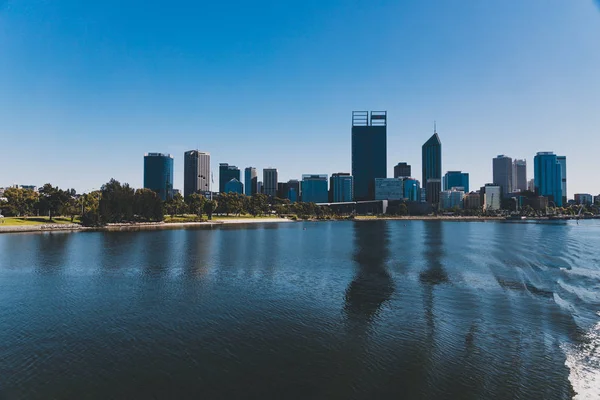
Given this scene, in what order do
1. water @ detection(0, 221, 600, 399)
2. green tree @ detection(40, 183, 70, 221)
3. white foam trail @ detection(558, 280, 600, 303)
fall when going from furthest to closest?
green tree @ detection(40, 183, 70, 221), white foam trail @ detection(558, 280, 600, 303), water @ detection(0, 221, 600, 399)

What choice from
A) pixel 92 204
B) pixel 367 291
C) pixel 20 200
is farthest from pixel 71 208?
pixel 367 291

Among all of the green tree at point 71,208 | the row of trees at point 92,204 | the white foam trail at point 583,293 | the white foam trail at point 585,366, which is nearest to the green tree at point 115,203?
the row of trees at point 92,204

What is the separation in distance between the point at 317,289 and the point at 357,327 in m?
15.2

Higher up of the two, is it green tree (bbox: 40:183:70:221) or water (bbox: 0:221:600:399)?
green tree (bbox: 40:183:70:221)

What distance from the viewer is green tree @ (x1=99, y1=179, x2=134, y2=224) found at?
175375 mm

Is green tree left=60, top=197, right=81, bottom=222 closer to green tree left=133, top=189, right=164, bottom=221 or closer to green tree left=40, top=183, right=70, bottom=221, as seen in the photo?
green tree left=40, top=183, right=70, bottom=221

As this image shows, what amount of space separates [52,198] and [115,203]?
27.0m

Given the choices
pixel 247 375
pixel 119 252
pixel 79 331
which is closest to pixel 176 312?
pixel 79 331

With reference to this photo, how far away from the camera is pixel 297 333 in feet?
104

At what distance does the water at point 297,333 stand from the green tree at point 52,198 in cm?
12028

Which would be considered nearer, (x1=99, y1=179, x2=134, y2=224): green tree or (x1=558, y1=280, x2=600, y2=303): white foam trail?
(x1=558, y1=280, x2=600, y2=303): white foam trail

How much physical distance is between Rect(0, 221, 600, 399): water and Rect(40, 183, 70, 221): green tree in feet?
395

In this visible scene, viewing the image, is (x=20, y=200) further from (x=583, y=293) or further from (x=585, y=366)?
(x=585, y=366)

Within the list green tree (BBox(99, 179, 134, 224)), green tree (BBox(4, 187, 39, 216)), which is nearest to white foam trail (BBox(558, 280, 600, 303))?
green tree (BBox(99, 179, 134, 224))
